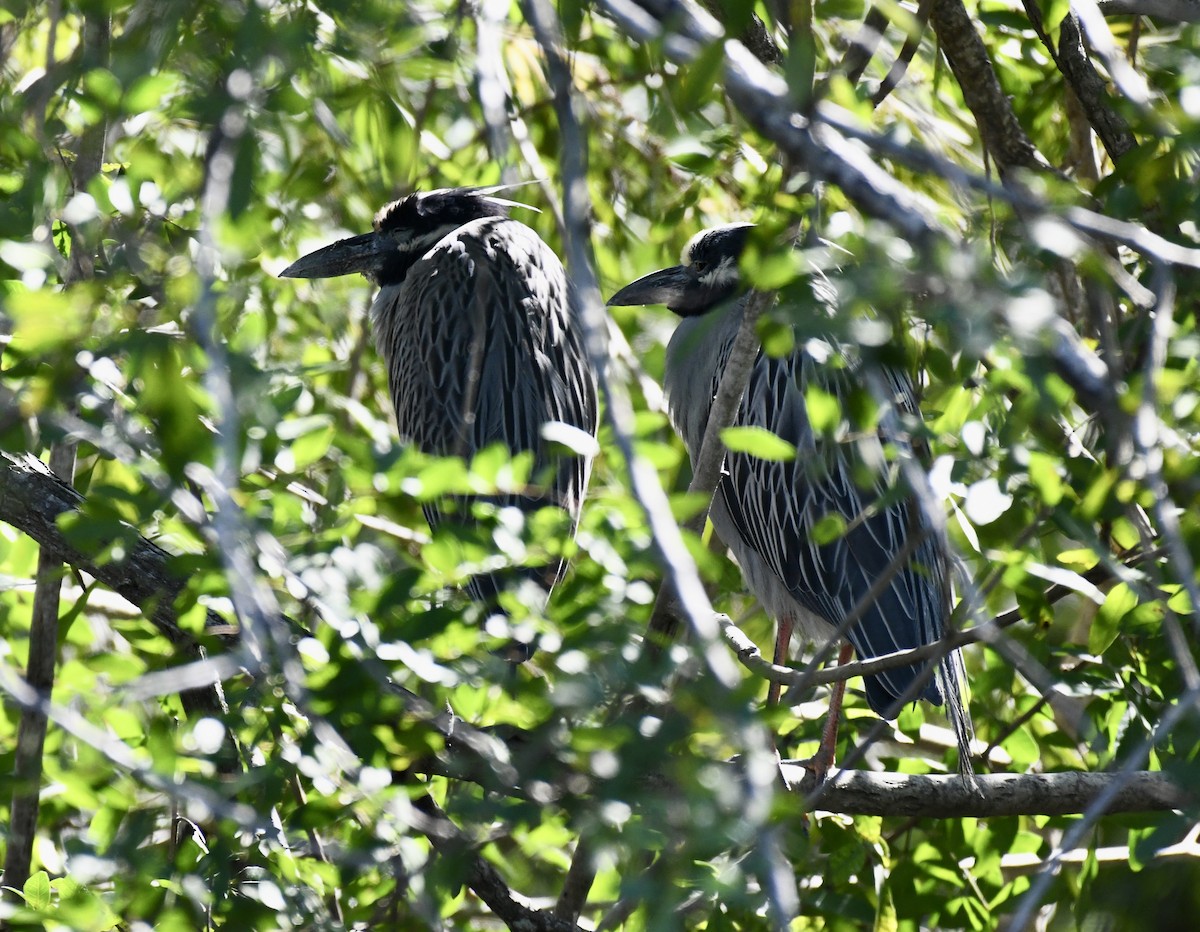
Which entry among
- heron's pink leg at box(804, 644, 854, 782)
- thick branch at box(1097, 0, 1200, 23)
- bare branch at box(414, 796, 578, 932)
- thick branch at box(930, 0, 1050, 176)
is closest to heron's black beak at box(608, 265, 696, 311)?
thick branch at box(930, 0, 1050, 176)

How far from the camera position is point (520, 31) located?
293 centimetres

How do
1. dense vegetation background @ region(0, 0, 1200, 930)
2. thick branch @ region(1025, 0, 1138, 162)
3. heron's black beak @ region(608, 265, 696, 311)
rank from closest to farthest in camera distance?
dense vegetation background @ region(0, 0, 1200, 930), thick branch @ region(1025, 0, 1138, 162), heron's black beak @ region(608, 265, 696, 311)

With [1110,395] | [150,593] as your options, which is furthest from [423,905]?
[150,593]

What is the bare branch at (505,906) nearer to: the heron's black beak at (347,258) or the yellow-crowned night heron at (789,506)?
the yellow-crowned night heron at (789,506)

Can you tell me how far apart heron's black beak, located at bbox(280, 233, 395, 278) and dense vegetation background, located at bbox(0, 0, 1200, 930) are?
55.7 inches

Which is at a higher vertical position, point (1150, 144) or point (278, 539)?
point (1150, 144)

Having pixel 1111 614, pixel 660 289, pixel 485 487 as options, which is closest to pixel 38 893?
pixel 485 487

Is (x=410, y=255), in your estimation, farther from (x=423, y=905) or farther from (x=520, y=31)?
(x=423, y=905)

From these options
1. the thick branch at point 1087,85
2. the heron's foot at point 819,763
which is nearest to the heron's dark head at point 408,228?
the thick branch at point 1087,85

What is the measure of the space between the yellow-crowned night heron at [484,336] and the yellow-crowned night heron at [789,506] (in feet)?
0.84

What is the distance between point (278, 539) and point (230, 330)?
0.25 meters

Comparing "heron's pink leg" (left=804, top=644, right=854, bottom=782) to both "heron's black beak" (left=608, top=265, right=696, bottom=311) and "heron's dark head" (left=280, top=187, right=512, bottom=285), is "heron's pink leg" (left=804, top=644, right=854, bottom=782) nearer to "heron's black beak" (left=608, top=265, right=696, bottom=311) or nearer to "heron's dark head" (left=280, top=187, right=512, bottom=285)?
"heron's black beak" (left=608, top=265, right=696, bottom=311)

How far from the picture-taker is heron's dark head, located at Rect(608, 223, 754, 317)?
3537 mm

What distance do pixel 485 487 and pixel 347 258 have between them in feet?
8.92
